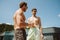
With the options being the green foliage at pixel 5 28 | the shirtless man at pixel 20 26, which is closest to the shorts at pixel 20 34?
the shirtless man at pixel 20 26

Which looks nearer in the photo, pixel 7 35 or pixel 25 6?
pixel 25 6

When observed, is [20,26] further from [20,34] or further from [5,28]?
[5,28]

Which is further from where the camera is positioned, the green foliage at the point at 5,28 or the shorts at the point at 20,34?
the green foliage at the point at 5,28

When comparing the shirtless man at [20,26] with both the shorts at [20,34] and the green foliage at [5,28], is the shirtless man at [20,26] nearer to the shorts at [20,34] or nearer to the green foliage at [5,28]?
the shorts at [20,34]

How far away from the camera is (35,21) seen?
2.70 metres

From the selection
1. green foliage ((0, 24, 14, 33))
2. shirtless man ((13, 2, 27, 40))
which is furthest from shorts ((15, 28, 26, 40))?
green foliage ((0, 24, 14, 33))

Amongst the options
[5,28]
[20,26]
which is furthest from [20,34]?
[5,28]

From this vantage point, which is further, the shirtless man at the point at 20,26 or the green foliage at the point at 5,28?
the green foliage at the point at 5,28

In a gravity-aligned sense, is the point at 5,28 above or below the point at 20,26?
below

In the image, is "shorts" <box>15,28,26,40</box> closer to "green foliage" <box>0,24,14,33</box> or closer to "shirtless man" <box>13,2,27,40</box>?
"shirtless man" <box>13,2,27,40</box>

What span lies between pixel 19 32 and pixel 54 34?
302 cm

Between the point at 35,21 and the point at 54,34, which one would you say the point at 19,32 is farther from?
the point at 54,34

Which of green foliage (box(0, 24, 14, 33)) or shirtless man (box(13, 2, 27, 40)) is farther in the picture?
green foliage (box(0, 24, 14, 33))

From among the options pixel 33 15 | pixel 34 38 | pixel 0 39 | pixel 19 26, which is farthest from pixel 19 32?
pixel 0 39
